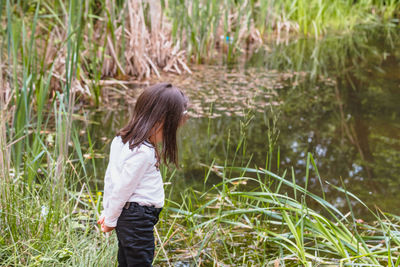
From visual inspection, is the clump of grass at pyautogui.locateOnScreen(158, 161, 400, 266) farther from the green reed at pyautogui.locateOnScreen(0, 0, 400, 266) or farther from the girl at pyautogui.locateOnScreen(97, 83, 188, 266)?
the girl at pyautogui.locateOnScreen(97, 83, 188, 266)

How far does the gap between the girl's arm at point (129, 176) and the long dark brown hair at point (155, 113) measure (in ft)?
0.12

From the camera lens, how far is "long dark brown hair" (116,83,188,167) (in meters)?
1.54

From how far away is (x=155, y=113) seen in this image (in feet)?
5.06

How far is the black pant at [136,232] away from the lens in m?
1.55

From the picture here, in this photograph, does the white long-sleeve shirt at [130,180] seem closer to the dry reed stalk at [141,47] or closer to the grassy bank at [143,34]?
the grassy bank at [143,34]

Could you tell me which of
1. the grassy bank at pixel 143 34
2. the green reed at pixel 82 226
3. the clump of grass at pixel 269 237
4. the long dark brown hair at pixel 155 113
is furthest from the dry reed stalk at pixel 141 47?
the long dark brown hair at pixel 155 113

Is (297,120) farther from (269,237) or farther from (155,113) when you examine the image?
(155,113)

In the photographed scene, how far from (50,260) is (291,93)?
3.43 m

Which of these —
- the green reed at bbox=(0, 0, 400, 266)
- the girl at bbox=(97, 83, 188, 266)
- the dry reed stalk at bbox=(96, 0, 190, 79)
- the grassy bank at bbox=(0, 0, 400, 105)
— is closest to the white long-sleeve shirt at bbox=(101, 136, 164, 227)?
the girl at bbox=(97, 83, 188, 266)

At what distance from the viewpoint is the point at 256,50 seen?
6773mm

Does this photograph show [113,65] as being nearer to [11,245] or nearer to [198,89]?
[198,89]

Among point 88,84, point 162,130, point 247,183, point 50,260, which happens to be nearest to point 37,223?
point 50,260

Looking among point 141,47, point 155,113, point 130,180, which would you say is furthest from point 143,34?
point 130,180

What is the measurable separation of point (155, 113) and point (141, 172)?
19 cm
